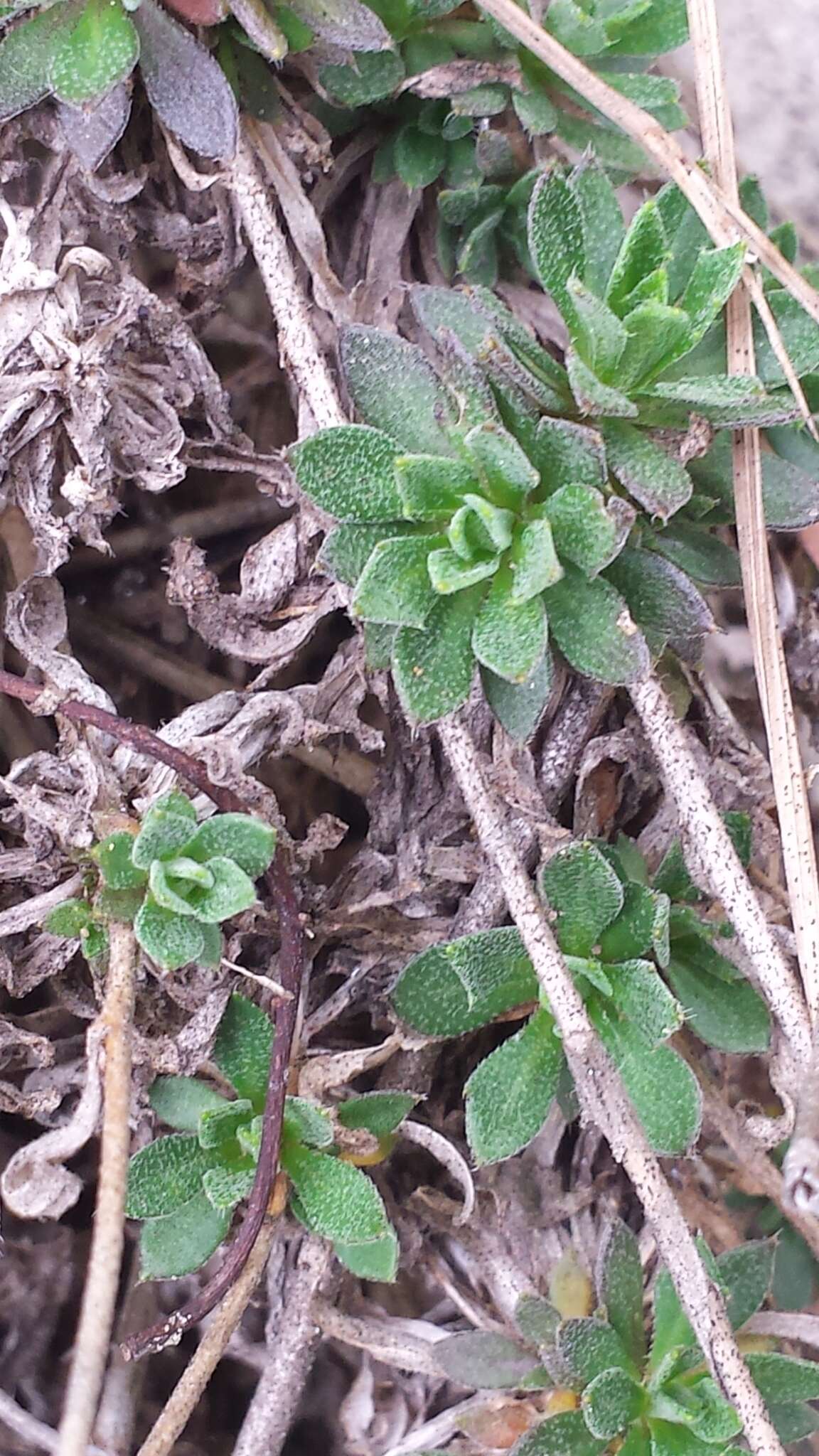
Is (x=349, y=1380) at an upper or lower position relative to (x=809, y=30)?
lower

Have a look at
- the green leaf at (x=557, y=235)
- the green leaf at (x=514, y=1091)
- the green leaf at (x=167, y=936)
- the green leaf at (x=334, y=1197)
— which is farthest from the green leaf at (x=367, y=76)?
the green leaf at (x=334, y=1197)

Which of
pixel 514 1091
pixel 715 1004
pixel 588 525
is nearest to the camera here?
pixel 588 525

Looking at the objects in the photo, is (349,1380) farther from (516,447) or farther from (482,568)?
(516,447)

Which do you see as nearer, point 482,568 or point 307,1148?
point 482,568

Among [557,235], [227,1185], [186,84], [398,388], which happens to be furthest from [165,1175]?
[186,84]

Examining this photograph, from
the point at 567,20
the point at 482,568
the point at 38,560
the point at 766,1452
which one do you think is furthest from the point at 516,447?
the point at 766,1452

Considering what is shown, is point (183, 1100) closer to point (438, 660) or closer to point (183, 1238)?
point (183, 1238)

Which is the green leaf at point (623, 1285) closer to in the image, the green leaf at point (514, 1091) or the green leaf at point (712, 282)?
the green leaf at point (514, 1091)
